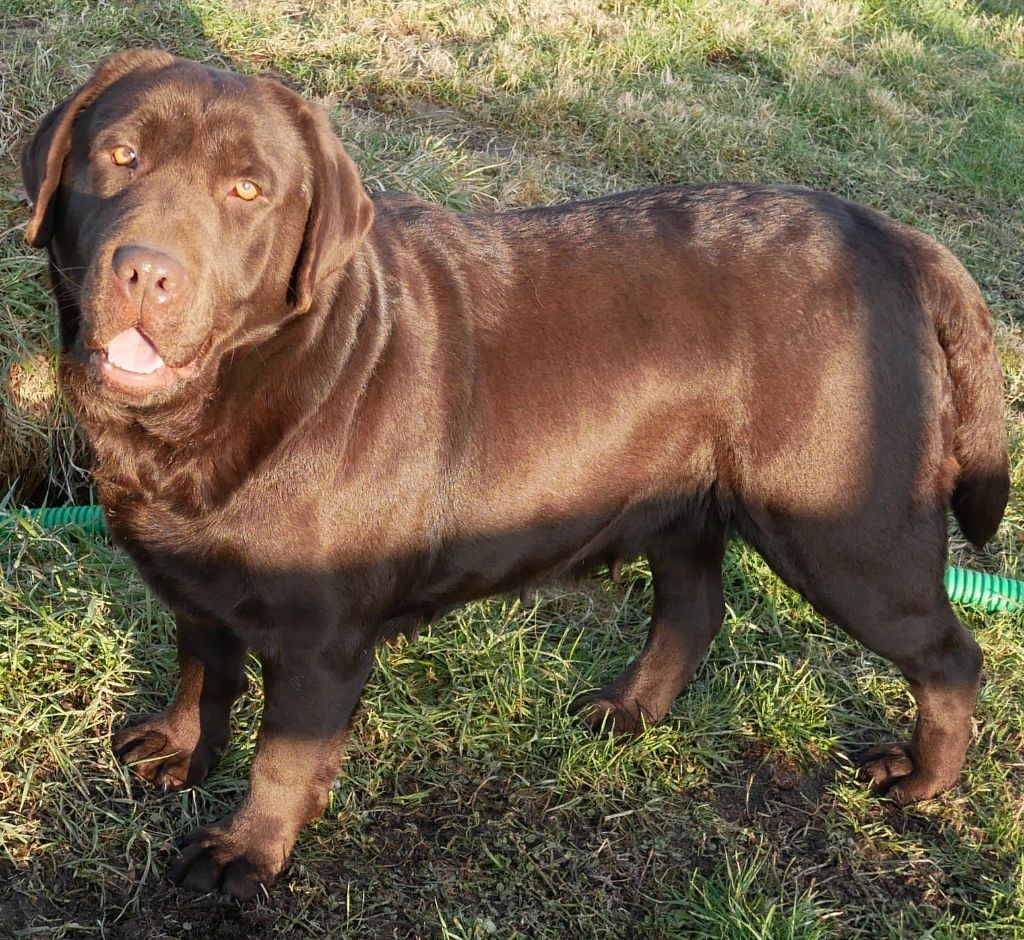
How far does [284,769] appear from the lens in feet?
8.82

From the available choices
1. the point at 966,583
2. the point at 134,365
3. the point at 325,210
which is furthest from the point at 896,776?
the point at 134,365

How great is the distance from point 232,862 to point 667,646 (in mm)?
1384

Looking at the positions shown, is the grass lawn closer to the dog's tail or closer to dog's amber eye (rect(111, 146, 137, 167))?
the dog's tail

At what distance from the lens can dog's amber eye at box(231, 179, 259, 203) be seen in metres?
2.39

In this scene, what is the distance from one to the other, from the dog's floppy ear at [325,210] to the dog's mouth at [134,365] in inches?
12.5

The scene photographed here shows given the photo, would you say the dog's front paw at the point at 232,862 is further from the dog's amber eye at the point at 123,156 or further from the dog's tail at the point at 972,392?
the dog's tail at the point at 972,392

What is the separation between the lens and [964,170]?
23.1ft

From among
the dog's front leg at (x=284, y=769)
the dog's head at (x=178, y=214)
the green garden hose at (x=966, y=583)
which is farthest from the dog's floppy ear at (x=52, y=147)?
the green garden hose at (x=966, y=583)

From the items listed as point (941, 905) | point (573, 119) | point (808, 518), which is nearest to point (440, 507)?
point (808, 518)

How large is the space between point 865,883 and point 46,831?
210 cm

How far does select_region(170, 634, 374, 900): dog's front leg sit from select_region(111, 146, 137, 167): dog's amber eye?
108 cm

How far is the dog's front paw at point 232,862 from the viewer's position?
272 centimetres

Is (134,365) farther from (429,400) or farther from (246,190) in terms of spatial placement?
(429,400)

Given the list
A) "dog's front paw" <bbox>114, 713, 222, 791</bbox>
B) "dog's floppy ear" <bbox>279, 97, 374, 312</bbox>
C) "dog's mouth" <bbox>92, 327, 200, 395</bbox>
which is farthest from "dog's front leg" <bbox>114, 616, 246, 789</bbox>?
"dog's floppy ear" <bbox>279, 97, 374, 312</bbox>
